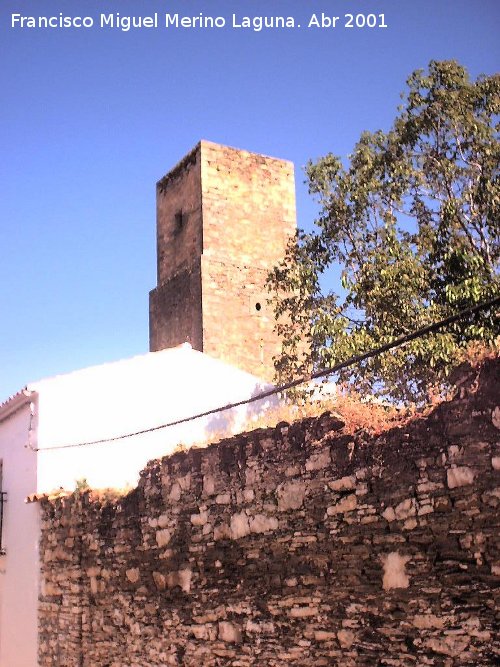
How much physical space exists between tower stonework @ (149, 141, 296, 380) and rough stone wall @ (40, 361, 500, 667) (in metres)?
11.8

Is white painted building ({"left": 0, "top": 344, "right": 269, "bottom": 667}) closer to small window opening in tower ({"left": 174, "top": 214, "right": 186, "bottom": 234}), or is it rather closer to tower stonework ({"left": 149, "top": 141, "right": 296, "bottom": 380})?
tower stonework ({"left": 149, "top": 141, "right": 296, "bottom": 380})

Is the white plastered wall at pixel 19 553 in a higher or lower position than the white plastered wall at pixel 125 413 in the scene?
lower

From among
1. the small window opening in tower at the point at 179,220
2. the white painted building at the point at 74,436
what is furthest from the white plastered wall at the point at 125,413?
the small window opening in tower at the point at 179,220

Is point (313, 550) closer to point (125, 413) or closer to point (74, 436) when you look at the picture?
point (74, 436)

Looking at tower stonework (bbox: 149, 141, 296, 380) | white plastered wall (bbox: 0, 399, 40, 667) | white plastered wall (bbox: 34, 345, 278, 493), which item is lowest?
white plastered wall (bbox: 0, 399, 40, 667)

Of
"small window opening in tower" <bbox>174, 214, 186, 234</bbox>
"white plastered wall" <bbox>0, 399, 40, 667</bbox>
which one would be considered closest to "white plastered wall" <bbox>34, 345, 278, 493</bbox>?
"white plastered wall" <bbox>0, 399, 40, 667</bbox>

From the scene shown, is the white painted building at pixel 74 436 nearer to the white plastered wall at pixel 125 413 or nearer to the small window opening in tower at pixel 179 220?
the white plastered wall at pixel 125 413

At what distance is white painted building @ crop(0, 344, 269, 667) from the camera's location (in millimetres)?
13211

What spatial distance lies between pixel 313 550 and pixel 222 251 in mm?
16353

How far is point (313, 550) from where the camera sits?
23.6 feet

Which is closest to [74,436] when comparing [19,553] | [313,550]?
[19,553]

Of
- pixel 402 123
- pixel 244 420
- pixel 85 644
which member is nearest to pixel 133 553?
pixel 85 644

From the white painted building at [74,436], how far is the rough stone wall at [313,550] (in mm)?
2766

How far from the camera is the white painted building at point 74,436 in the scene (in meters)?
13.2
